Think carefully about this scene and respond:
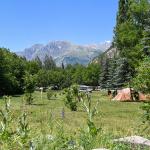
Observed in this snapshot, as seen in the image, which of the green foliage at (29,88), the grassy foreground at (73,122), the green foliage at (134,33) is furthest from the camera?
the green foliage at (134,33)

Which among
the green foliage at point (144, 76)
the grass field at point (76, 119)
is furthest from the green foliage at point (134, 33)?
the green foliage at point (144, 76)

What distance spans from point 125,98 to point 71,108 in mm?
25234

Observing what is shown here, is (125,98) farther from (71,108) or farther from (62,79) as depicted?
(62,79)

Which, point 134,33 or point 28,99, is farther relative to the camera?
point 134,33

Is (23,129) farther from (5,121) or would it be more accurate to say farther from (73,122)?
(73,122)

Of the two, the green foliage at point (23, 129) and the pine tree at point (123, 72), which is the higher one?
the pine tree at point (123, 72)

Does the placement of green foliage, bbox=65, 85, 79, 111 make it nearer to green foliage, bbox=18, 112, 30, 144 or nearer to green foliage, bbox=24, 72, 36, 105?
green foliage, bbox=24, 72, 36, 105

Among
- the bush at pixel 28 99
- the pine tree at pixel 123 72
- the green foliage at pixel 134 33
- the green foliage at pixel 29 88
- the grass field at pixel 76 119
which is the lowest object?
the grass field at pixel 76 119

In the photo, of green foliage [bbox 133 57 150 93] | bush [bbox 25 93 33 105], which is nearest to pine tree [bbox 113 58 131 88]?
bush [bbox 25 93 33 105]

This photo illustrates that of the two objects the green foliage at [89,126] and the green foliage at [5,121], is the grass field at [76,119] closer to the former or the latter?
the green foliage at [89,126]

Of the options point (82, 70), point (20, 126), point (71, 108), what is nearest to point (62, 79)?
point (82, 70)

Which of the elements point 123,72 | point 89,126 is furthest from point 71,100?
point 123,72

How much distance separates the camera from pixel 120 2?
291ft

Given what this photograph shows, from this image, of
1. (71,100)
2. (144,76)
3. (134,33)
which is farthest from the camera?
(134,33)
